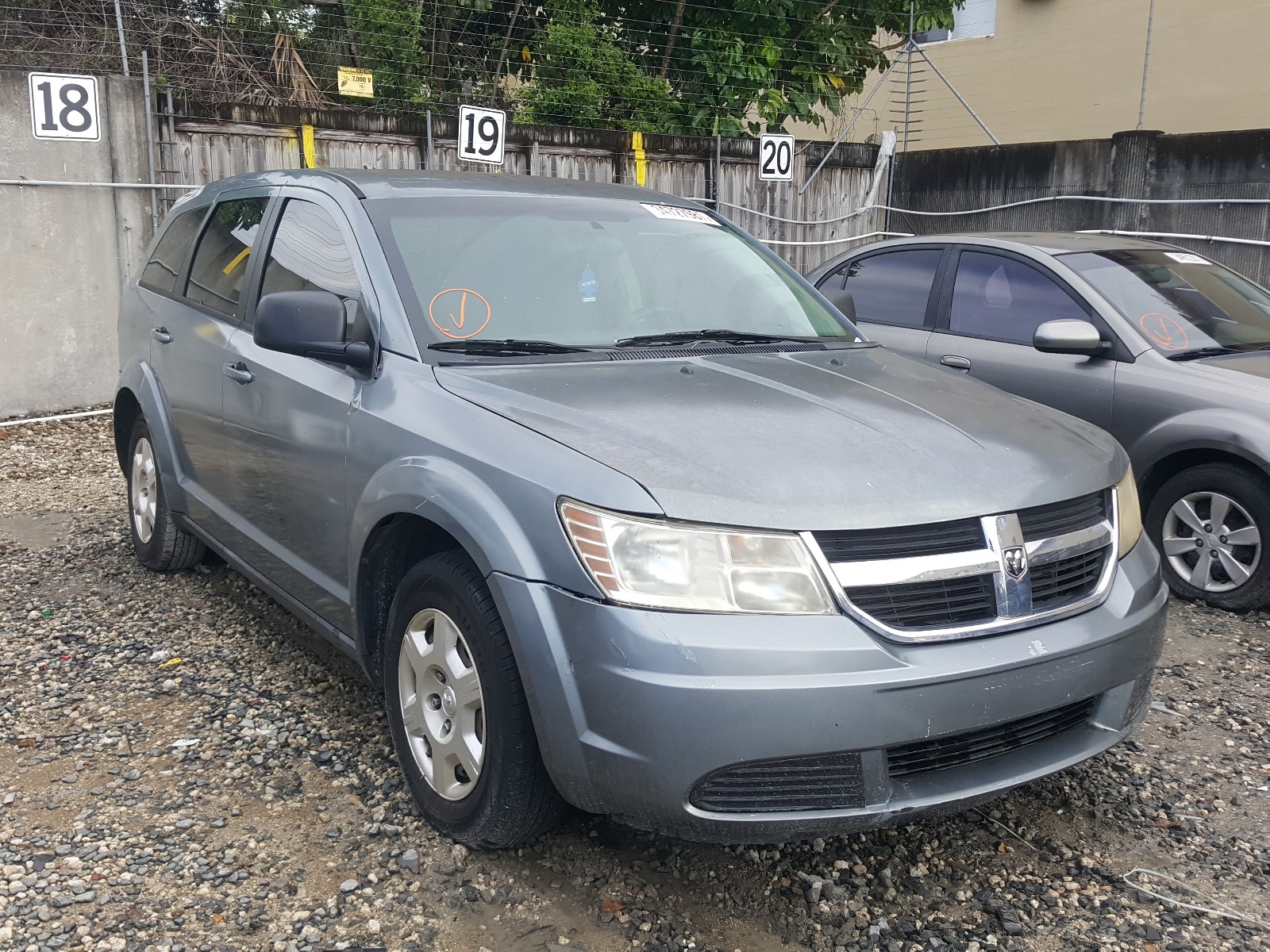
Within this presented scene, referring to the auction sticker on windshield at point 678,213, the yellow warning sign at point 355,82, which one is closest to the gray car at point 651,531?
the auction sticker on windshield at point 678,213

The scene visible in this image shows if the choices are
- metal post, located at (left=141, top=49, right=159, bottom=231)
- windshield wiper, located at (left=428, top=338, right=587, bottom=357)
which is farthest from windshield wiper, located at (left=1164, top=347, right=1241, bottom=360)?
metal post, located at (left=141, top=49, right=159, bottom=231)

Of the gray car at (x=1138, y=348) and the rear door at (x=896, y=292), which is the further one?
the rear door at (x=896, y=292)

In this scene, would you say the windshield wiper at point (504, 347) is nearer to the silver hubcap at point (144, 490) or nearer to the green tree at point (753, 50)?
the silver hubcap at point (144, 490)

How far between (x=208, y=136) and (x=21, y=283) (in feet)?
6.32

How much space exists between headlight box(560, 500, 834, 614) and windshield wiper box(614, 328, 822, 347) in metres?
1.18

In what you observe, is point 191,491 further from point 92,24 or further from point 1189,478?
point 92,24

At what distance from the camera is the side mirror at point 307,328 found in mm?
3188

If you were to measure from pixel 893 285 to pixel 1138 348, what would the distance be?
161cm

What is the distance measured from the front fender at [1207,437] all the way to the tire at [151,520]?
4384 millimetres

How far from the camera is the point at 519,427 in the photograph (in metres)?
2.76

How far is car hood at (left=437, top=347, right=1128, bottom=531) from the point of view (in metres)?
2.51

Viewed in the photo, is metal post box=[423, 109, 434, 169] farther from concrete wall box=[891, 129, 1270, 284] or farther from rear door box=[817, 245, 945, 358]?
concrete wall box=[891, 129, 1270, 284]

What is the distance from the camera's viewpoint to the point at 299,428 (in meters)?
3.58

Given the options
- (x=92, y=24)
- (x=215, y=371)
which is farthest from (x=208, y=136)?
(x=215, y=371)
